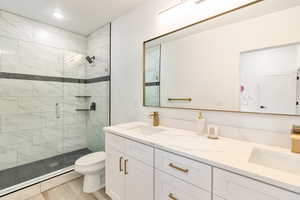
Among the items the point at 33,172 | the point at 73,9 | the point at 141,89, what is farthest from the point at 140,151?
the point at 73,9

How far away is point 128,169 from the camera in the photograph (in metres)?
1.28

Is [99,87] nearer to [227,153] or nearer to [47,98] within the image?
[47,98]

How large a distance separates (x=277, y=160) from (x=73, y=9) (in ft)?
8.71

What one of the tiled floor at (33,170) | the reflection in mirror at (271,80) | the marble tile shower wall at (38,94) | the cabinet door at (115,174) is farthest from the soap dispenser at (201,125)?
the marble tile shower wall at (38,94)

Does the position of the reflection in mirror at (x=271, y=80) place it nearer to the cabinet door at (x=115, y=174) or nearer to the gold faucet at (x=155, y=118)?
the gold faucet at (x=155, y=118)

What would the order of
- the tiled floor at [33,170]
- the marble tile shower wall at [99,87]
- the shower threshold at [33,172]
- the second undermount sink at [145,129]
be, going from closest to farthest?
the second undermount sink at [145,129] → the shower threshold at [33,172] → the tiled floor at [33,170] → the marble tile shower wall at [99,87]

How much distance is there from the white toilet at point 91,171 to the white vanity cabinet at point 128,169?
269mm

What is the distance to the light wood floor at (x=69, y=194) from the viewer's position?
5.38ft

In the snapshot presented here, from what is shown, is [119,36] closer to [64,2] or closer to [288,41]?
[64,2]

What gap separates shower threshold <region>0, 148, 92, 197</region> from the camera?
1.67 meters

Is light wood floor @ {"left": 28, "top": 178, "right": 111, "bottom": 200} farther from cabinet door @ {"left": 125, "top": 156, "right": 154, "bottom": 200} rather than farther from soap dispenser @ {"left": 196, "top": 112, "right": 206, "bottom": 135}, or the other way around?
soap dispenser @ {"left": 196, "top": 112, "right": 206, "bottom": 135}

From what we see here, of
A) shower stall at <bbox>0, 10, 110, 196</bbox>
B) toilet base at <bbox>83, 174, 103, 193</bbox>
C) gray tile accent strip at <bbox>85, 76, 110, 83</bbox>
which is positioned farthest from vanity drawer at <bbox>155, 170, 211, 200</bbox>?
gray tile accent strip at <bbox>85, 76, 110, 83</bbox>

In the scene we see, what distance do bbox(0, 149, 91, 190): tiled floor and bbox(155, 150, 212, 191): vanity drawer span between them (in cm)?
185

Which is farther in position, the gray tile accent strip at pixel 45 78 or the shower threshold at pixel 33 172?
the gray tile accent strip at pixel 45 78
